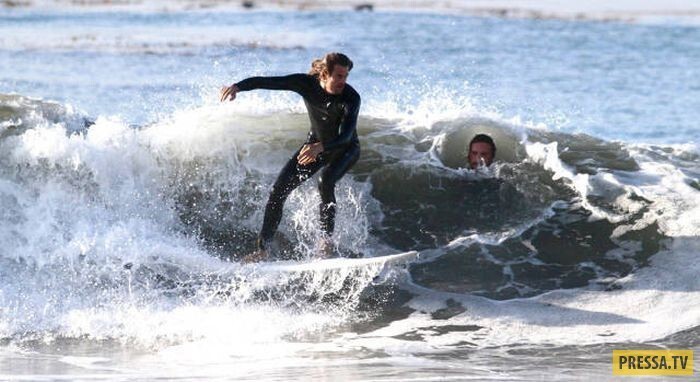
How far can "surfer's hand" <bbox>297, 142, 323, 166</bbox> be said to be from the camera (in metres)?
9.84

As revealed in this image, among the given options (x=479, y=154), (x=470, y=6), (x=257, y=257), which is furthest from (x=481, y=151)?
(x=470, y=6)

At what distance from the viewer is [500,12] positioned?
29.1 meters

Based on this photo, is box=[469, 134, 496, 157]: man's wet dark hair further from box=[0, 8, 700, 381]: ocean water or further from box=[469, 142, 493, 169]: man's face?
box=[0, 8, 700, 381]: ocean water

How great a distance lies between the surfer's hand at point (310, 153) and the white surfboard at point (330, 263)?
80cm

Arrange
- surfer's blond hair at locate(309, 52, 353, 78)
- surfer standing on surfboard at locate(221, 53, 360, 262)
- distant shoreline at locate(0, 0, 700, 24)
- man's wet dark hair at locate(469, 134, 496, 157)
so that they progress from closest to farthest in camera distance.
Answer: surfer's blond hair at locate(309, 52, 353, 78)
surfer standing on surfboard at locate(221, 53, 360, 262)
man's wet dark hair at locate(469, 134, 496, 157)
distant shoreline at locate(0, 0, 700, 24)

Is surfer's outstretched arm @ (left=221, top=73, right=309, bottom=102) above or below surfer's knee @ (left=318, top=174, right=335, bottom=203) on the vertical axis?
above

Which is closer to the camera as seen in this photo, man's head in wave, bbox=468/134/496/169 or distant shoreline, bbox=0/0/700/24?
man's head in wave, bbox=468/134/496/169

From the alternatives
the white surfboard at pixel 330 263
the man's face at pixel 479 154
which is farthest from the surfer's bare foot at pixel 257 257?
the man's face at pixel 479 154

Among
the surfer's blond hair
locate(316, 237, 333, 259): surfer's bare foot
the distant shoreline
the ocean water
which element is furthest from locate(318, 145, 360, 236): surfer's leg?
the distant shoreline

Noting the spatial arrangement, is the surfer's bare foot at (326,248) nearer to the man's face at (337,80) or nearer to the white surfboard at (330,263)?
the white surfboard at (330,263)

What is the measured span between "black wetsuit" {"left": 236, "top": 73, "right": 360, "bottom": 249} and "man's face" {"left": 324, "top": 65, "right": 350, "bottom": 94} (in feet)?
0.21

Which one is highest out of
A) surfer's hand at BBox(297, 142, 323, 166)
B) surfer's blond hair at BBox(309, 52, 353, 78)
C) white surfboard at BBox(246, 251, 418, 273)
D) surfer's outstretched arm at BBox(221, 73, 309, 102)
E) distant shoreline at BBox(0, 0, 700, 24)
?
distant shoreline at BBox(0, 0, 700, 24)

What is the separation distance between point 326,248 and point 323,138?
35.0 inches

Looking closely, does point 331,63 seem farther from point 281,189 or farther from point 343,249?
point 343,249
